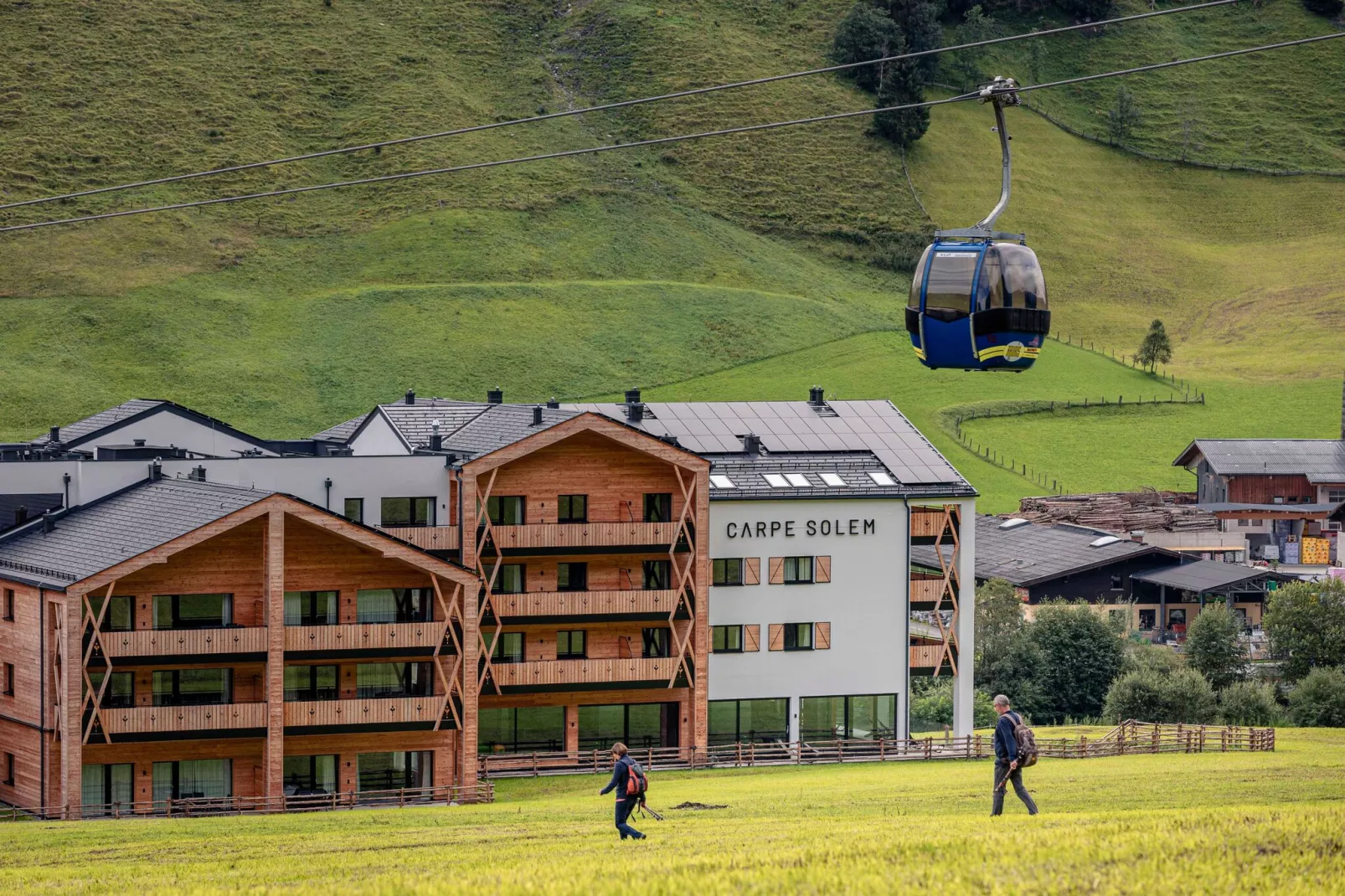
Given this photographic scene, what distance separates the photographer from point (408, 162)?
165000 mm

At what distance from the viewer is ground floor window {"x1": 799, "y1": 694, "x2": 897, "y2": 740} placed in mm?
62094

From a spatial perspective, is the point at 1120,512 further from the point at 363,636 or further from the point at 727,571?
the point at 363,636

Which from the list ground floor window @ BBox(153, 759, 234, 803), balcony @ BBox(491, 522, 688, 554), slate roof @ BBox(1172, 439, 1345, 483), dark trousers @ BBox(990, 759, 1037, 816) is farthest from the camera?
slate roof @ BBox(1172, 439, 1345, 483)

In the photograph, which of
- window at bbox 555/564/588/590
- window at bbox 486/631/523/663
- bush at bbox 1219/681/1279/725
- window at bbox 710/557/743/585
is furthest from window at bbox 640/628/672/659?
bush at bbox 1219/681/1279/725

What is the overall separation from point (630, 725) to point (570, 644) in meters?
3.18

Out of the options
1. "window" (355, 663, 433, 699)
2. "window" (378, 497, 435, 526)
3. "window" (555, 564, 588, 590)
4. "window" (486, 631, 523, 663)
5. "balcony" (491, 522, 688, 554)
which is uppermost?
"window" (378, 497, 435, 526)

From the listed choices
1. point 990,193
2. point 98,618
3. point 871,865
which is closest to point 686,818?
point 871,865

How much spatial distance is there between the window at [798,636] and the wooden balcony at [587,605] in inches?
192

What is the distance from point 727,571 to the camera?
6181cm

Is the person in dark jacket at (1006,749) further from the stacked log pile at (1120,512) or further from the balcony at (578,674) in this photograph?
the stacked log pile at (1120,512)

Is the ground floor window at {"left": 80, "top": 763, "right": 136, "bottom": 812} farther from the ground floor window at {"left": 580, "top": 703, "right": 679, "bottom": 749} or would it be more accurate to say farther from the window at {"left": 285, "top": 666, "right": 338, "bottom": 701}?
the ground floor window at {"left": 580, "top": 703, "right": 679, "bottom": 749}

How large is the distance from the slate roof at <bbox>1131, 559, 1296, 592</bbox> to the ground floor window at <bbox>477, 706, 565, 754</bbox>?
45.6 metres

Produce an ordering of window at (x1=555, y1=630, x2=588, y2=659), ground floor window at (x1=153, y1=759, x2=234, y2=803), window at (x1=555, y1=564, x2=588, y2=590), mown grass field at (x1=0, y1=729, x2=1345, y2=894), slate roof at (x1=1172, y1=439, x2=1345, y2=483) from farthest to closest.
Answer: slate roof at (x1=1172, y1=439, x2=1345, y2=483)
window at (x1=555, y1=564, x2=588, y2=590)
window at (x1=555, y1=630, x2=588, y2=659)
ground floor window at (x1=153, y1=759, x2=234, y2=803)
mown grass field at (x1=0, y1=729, x2=1345, y2=894)

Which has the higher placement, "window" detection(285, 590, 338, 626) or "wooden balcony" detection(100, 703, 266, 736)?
"window" detection(285, 590, 338, 626)
